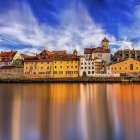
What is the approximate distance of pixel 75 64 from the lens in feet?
44.8

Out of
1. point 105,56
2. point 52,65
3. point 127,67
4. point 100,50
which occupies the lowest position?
point 127,67

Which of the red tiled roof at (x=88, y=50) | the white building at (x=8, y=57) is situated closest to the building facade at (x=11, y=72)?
the white building at (x=8, y=57)

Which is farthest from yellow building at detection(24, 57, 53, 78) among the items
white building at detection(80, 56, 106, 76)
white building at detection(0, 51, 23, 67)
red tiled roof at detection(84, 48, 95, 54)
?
A: red tiled roof at detection(84, 48, 95, 54)

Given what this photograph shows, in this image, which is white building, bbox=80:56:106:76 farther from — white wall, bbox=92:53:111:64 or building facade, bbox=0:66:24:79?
building facade, bbox=0:66:24:79

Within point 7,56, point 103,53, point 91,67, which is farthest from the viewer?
point 7,56

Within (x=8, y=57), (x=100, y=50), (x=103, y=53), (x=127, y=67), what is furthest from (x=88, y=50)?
(x=8, y=57)

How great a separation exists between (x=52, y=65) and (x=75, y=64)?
974 mm

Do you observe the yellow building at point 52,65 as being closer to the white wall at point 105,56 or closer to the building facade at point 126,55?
the white wall at point 105,56

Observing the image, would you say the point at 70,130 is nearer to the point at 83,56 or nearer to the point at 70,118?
the point at 70,118

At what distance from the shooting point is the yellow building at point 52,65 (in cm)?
1359

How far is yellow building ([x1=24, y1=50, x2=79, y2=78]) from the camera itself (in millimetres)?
13594

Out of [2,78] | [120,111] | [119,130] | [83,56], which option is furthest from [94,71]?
[119,130]

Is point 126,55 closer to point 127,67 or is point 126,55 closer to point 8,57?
point 127,67

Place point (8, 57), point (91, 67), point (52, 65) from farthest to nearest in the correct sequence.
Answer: point (8, 57), point (52, 65), point (91, 67)
